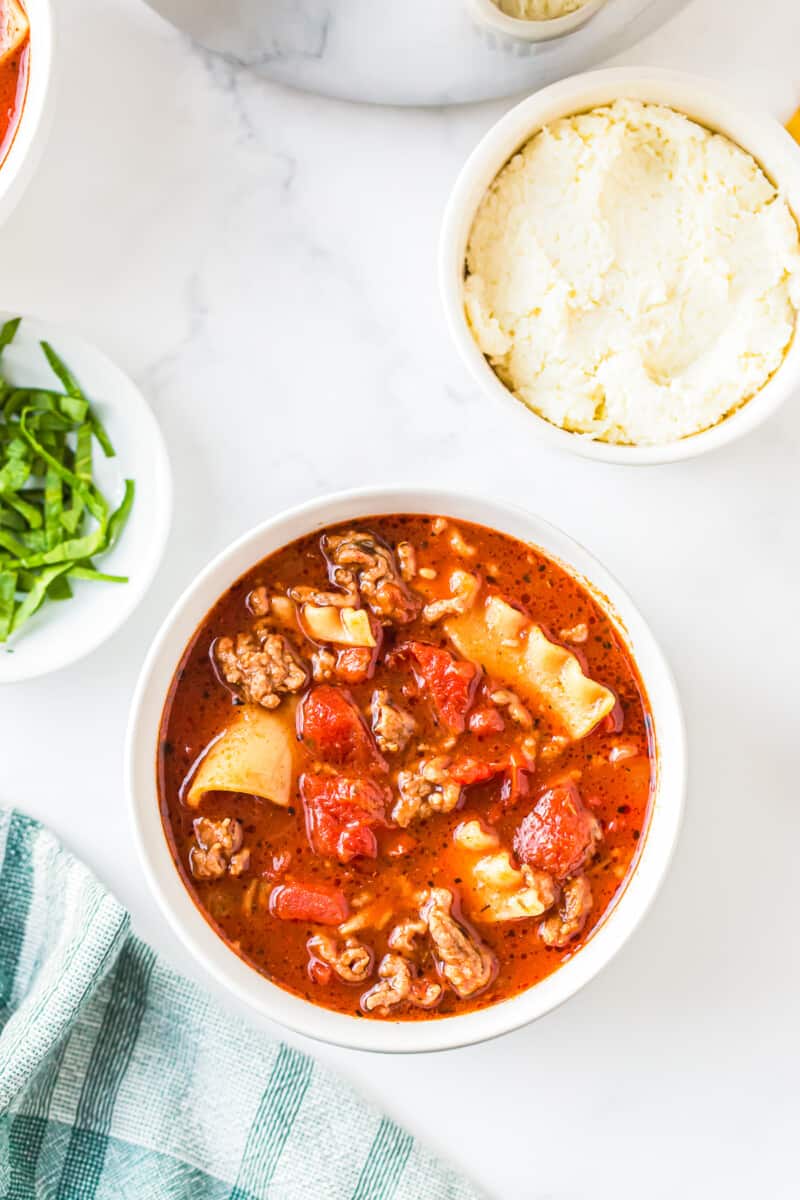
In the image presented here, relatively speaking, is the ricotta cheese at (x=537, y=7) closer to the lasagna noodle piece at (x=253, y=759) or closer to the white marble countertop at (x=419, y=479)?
the white marble countertop at (x=419, y=479)

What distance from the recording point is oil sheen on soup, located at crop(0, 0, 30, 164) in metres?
2.38

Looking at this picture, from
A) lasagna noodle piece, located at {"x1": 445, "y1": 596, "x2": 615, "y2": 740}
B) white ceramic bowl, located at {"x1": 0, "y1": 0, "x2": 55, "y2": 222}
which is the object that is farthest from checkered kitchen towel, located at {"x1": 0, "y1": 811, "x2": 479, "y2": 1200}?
white ceramic bowl, located at {"x1": 0, "y1": 0, "x2": 55, "y2": 222}

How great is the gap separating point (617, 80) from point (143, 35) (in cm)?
93

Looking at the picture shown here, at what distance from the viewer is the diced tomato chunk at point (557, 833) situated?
2.28m

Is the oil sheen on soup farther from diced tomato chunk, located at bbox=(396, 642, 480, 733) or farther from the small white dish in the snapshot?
diced tomato chunk, located at bbox=(396, 642, 480, 733)

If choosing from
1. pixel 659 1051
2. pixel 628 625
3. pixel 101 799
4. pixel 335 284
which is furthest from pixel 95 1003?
pixel 335 284

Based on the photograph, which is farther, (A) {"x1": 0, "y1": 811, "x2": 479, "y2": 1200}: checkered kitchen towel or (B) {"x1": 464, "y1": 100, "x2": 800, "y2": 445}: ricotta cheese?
(A) {"x1": 0, "y1": 811, "x2": 479, "y2": 1200}: checkered kitchen towel

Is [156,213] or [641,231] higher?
[641,231]

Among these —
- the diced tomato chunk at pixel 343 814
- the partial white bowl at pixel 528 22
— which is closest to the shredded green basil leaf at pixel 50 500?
the diced tomato chunk at pixel 343 814

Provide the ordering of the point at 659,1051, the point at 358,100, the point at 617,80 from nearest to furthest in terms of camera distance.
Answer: the point at 617,80 → the point at 358,100 → the point at 659,1051

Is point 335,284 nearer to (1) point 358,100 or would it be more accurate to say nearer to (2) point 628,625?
(1) point 358,100

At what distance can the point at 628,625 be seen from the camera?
227cm

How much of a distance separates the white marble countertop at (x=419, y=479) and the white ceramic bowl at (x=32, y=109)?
188 millimetres

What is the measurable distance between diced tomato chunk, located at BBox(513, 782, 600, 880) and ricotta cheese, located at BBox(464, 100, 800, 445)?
0.65 metres
